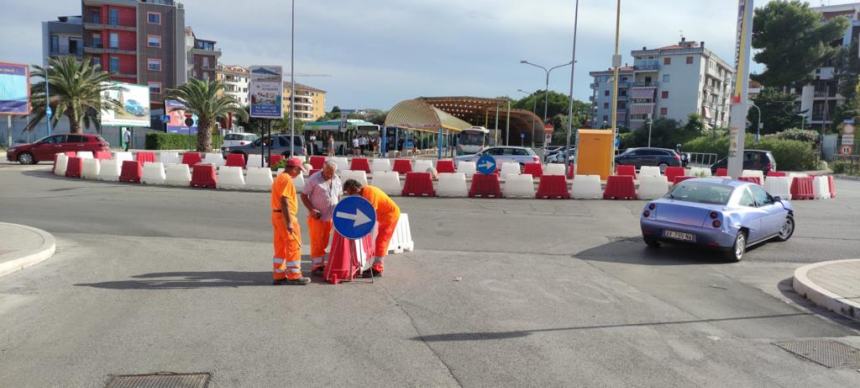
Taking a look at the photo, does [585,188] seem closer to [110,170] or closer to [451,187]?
[451,187]

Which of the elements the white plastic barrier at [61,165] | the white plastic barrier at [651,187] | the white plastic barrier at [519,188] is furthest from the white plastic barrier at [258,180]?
the white plastic barrier at [651,187]

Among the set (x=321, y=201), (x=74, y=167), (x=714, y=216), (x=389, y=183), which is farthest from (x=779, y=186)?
(x=74, y=167)

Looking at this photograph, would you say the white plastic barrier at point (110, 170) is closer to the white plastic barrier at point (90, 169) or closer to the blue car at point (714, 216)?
the white plastic barrier at point (90, 169)

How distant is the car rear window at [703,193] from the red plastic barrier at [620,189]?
8.39 metres

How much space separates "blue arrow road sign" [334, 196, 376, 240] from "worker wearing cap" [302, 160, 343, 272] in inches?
12.3

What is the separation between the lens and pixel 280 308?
652 centimetres

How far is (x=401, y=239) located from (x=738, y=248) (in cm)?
552

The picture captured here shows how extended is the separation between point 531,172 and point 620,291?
17513 mm

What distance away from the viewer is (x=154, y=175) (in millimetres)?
21062

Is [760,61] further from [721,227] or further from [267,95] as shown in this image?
[721,227]

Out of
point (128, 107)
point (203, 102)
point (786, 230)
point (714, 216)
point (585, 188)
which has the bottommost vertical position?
point (786, 230)

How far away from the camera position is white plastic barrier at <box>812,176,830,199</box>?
2077 cm

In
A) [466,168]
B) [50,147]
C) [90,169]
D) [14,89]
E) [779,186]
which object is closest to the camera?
[779,186]

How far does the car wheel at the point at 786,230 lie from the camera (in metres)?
12.1
